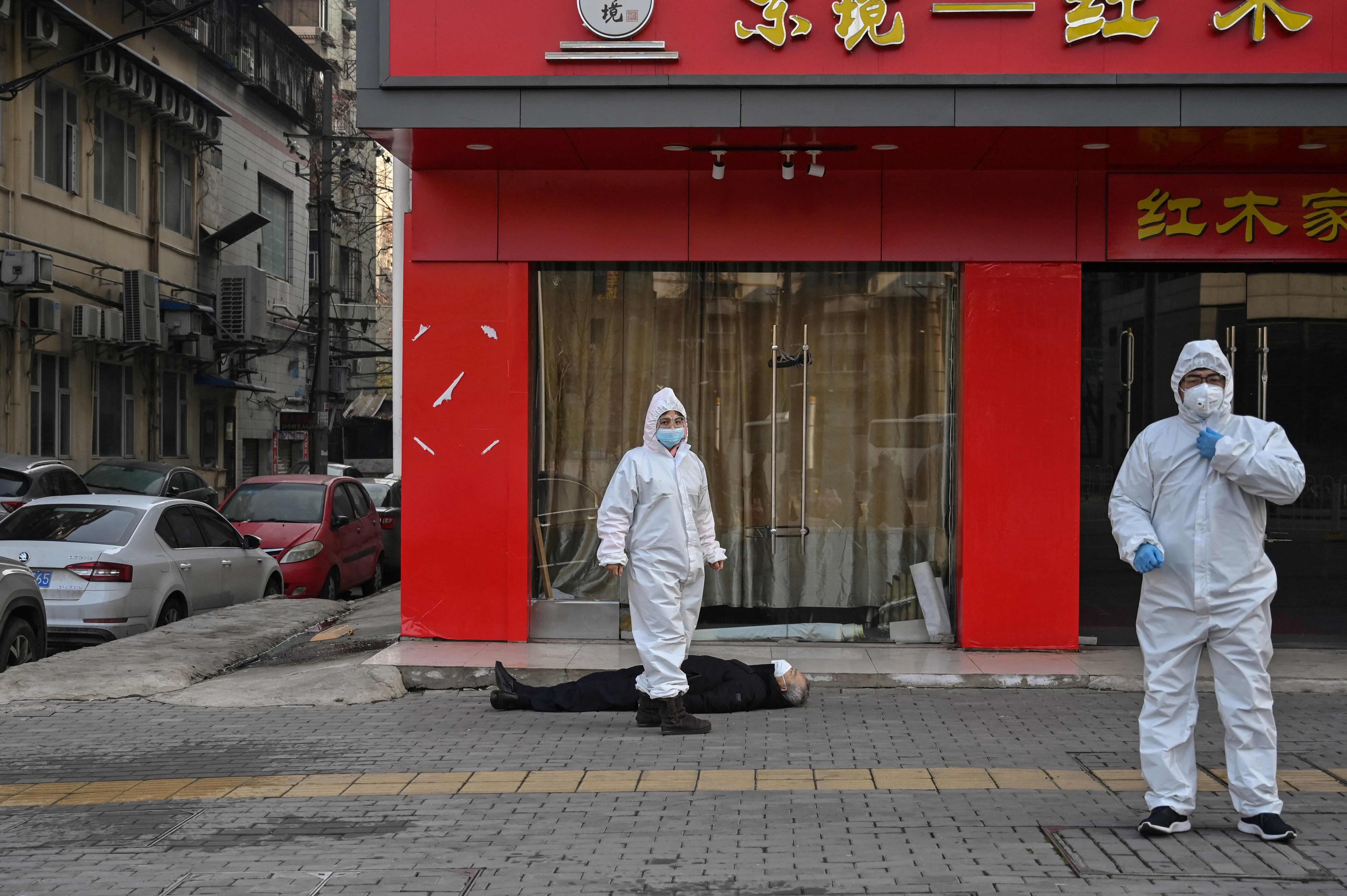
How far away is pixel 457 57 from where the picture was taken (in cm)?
883

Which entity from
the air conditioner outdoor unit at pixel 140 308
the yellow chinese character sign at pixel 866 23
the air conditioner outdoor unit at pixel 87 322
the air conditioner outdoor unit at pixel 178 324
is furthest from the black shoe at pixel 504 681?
the air conditioner outdoor unit at pixel 178 324

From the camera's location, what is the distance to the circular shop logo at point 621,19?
866cm

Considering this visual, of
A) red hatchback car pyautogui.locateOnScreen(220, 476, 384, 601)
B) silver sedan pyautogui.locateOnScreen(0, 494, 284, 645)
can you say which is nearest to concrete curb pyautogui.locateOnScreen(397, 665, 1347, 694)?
silver sedan pyautogui.locateOnScreen(0, 494, 284, 645)

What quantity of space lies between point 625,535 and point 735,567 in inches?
115

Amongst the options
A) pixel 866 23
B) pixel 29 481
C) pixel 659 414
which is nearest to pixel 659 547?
pixel 659 414

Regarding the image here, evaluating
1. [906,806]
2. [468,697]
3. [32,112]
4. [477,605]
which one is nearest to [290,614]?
[477,605]

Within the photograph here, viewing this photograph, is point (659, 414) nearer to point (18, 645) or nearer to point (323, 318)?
point (18, 645)

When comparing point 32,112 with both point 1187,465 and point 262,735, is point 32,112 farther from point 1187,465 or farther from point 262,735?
point 1187,465

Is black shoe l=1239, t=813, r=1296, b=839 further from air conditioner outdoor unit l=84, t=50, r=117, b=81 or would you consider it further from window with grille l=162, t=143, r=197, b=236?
window with grille l=162, t=143, r=197, b=236

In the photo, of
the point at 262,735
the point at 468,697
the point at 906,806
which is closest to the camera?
the point at 906,806

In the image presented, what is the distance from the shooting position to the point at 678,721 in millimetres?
7191

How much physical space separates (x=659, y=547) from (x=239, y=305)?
76.6 feet

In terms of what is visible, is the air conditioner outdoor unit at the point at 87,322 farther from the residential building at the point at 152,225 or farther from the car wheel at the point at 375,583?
the car wheel at the point at 375,583

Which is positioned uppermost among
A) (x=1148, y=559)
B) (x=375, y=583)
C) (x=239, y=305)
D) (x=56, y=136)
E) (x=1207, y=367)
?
(x=56, y=136)
